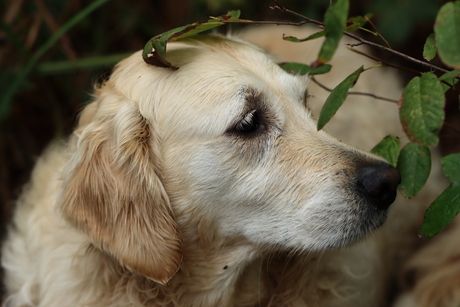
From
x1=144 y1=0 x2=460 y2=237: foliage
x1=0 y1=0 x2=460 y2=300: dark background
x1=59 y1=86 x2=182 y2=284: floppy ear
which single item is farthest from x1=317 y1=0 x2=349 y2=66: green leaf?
x1=0 y1=0 x2=460 y2=300: dark background

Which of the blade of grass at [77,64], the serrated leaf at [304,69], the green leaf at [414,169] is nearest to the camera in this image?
the green leaf at [414,169]

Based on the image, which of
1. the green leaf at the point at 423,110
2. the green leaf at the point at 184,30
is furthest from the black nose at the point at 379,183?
the green leaf at the point at 184,30

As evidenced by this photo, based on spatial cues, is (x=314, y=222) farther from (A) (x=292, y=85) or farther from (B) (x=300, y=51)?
(B) (x=300, y=51)

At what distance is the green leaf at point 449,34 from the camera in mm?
1251

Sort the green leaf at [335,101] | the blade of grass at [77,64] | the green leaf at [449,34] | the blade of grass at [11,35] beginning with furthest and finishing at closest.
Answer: the blade of grass at [77,64], the blade of grass at [11,35], the green leaf at [335,101], the green leaf at [449,34]

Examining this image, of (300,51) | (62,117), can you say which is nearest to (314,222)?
(300,51)

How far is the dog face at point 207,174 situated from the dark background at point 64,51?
1580mm

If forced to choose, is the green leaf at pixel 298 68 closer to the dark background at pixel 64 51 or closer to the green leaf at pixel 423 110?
the green leaf at pixel 423 110

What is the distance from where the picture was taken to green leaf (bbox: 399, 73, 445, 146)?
4.51ft

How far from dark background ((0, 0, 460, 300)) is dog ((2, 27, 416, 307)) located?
1537 millimetres

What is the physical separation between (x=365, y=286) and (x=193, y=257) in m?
1.03

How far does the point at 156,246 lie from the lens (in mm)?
1826

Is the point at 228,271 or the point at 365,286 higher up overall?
the point at 228,271

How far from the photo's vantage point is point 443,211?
5.17ft
